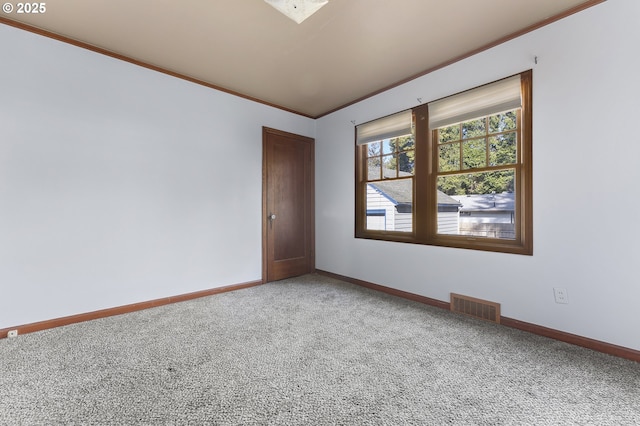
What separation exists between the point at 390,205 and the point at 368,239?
56 centimetres

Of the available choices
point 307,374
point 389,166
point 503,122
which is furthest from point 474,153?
point 307,374

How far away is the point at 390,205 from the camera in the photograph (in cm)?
362

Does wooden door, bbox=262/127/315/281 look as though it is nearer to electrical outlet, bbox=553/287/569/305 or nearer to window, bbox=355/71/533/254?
window, bbox=355/71/533/254

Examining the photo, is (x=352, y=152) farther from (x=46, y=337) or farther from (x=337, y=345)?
(x=46, y=337)

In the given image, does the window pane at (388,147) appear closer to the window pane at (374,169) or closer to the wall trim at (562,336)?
the window pane at (374,169)

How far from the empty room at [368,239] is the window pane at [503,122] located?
1cm

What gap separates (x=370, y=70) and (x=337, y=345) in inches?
112

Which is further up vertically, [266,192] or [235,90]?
[235,90]

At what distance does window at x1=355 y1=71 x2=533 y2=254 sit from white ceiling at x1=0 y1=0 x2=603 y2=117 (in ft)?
1.62

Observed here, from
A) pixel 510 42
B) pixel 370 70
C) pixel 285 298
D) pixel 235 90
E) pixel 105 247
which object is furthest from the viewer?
pixel 235 90

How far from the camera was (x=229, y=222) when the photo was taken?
362cm

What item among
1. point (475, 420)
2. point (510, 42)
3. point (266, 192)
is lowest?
point (475, 420)

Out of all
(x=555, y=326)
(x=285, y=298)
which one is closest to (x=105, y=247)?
(x=285, y=298)

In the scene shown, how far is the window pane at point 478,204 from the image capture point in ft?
8.50
